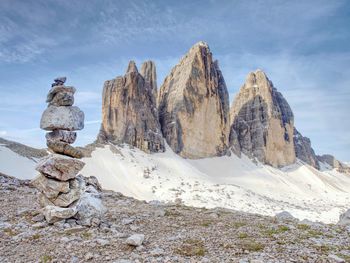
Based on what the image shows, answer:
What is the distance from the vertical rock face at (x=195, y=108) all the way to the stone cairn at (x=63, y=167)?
7725 cm

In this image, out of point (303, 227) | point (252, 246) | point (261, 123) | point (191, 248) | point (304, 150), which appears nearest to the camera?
point (191, 248)

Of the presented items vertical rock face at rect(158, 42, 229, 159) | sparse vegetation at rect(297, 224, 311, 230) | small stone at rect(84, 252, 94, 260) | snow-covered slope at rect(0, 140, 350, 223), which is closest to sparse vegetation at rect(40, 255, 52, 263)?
small stone at rect(84, 252, 94, 260)

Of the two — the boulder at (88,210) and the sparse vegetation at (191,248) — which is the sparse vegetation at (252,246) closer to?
the sparse vegetation at (191,248)

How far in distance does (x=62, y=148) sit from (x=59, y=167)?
3.10 ft

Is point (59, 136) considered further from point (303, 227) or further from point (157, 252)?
point (303, 227)

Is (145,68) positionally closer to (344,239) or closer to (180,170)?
(180,170)

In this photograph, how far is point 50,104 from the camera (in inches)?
590

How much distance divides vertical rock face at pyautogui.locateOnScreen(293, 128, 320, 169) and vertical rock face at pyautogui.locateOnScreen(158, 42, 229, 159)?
59.2m

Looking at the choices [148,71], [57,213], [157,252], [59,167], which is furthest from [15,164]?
[148,71]

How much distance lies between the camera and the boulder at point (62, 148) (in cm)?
1440

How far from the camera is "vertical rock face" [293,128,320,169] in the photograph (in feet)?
488

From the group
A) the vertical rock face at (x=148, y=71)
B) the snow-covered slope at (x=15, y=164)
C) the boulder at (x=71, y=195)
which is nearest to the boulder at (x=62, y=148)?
the boulder at (x=71, y=195)

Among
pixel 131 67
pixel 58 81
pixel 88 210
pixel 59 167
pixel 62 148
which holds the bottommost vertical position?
pixel 88 210

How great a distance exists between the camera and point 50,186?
1416 cm
